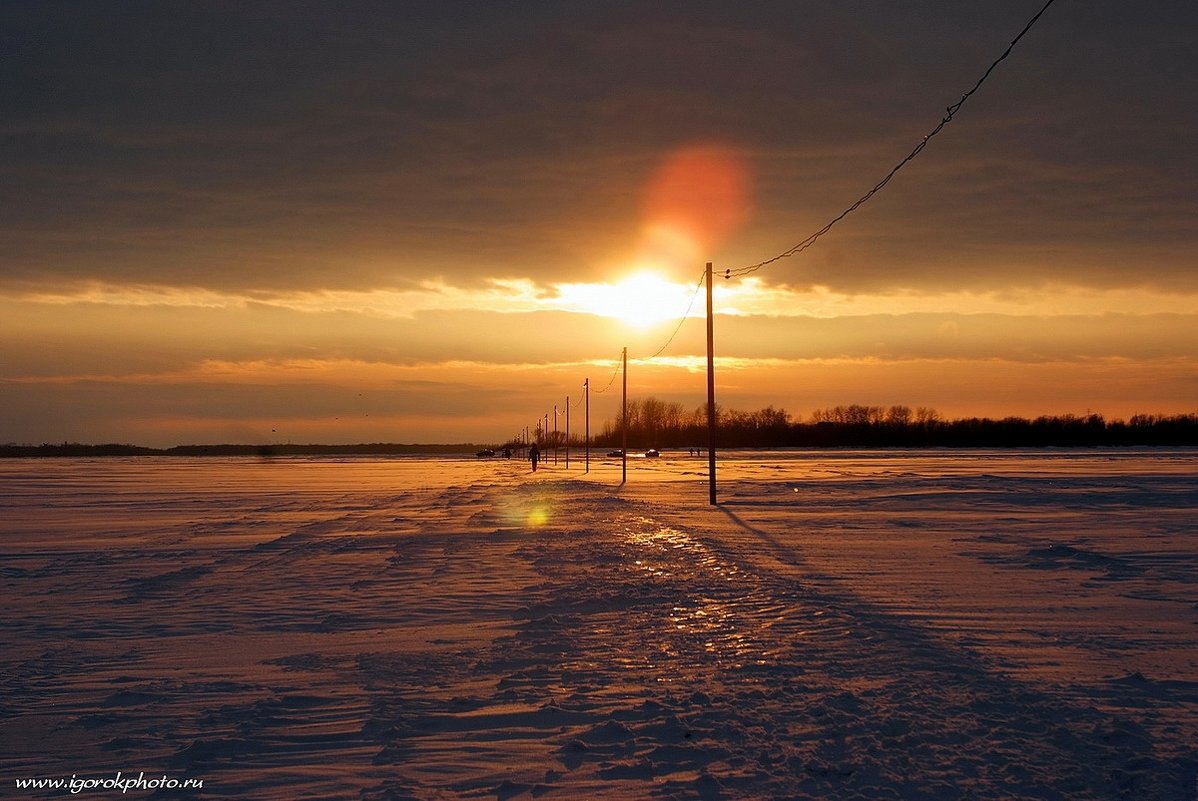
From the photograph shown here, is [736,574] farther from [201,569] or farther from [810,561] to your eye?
[201,569]

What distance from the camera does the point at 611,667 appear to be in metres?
8.47

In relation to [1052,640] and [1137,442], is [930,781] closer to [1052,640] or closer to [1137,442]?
[1052,640]

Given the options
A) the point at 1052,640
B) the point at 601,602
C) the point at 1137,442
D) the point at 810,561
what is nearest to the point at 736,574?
the point at 810,561

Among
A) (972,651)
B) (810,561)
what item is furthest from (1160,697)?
(810,561)

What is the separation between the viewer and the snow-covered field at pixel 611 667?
225 inches

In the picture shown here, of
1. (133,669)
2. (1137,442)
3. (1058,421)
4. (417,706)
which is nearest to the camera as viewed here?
(417,706)

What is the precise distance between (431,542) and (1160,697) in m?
14.8

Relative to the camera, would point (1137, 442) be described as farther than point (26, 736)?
Yes

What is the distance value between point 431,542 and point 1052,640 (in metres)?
13.1

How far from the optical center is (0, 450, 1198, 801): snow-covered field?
225 inches

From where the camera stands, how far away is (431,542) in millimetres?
19859

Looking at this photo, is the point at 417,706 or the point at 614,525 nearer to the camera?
the point at 417,706

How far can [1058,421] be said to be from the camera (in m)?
196

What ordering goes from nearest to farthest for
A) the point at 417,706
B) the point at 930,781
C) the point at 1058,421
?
1. the point at 930,781
2. the point at 417,706
3. the point at 1058,421
